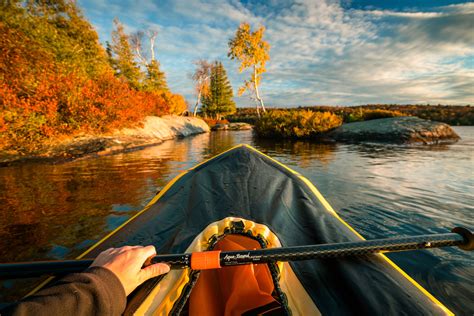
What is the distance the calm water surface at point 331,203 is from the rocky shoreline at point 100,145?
55.4 inches

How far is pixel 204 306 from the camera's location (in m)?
1.29

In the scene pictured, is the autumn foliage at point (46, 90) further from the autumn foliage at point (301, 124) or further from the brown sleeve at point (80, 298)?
the brown sleeve at point (80, 298)

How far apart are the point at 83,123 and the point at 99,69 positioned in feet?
24.3

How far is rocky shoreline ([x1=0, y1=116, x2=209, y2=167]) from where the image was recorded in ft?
27.4

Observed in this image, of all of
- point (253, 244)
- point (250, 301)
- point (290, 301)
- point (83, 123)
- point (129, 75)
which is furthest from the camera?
point (129, 75)

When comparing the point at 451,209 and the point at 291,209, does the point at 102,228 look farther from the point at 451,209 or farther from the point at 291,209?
the point at 451,209

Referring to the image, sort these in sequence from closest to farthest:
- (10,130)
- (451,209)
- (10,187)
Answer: (451,209) < (10,187) < (10,130)

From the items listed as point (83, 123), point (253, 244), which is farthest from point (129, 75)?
point (253, 244)

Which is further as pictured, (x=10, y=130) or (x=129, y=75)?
(x=129, y=75)

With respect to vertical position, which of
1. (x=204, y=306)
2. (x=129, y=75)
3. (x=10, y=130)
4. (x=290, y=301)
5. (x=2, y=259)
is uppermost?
(x=129, y=75)

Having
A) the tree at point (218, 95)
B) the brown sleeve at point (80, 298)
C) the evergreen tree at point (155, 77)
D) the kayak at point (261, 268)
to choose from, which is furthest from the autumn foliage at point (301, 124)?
the tree at point (218, 95)

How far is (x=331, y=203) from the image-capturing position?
376cm

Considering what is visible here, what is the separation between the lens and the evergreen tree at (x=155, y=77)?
30.5m

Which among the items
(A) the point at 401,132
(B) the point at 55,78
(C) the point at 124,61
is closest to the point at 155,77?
(C) the point at 124,61
